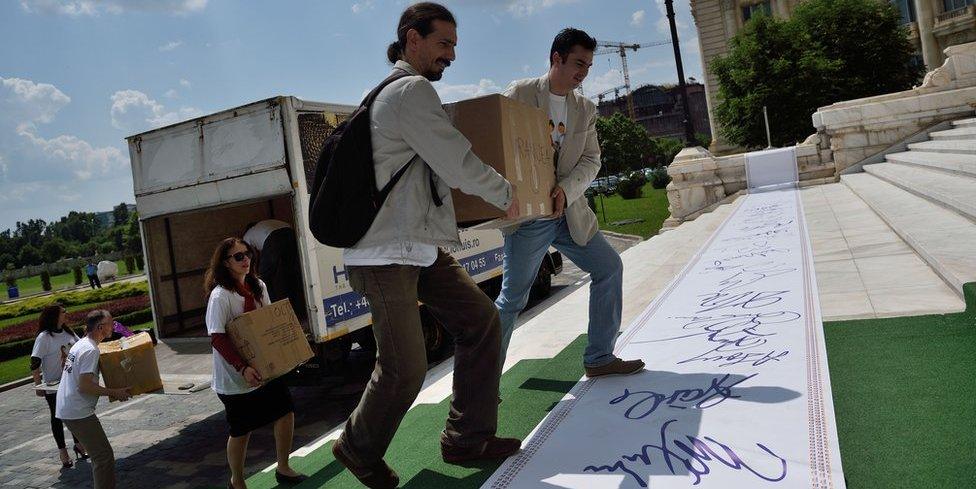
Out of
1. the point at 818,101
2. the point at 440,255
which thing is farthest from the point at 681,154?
the point at 818,101

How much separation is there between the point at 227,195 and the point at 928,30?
48590 millimetres

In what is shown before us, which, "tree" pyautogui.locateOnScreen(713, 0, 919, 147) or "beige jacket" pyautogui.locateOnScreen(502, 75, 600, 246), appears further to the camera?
"tree" pyautogui.locateOnScreen(713, 0, 919, 147)

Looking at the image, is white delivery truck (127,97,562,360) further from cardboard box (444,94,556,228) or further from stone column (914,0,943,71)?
stone column (914,0,943,71)

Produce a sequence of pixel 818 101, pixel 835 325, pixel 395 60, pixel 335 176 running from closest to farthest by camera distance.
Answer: pixel 335 176 < pixel 395 60 < pixel 835 325 < pixel 818 101

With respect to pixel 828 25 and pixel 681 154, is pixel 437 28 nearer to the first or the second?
pixel 681 154

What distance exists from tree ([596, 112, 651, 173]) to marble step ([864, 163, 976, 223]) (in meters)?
46.4

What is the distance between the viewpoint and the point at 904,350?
3.38 metres

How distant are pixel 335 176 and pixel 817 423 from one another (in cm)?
213

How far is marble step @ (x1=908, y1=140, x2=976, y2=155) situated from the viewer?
29.5 feet

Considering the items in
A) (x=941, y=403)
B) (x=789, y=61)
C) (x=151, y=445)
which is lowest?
(x=151, y=445)

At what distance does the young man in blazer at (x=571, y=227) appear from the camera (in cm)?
357

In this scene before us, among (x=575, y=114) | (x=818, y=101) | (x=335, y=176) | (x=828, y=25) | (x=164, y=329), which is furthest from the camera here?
(x=828, y=25)
